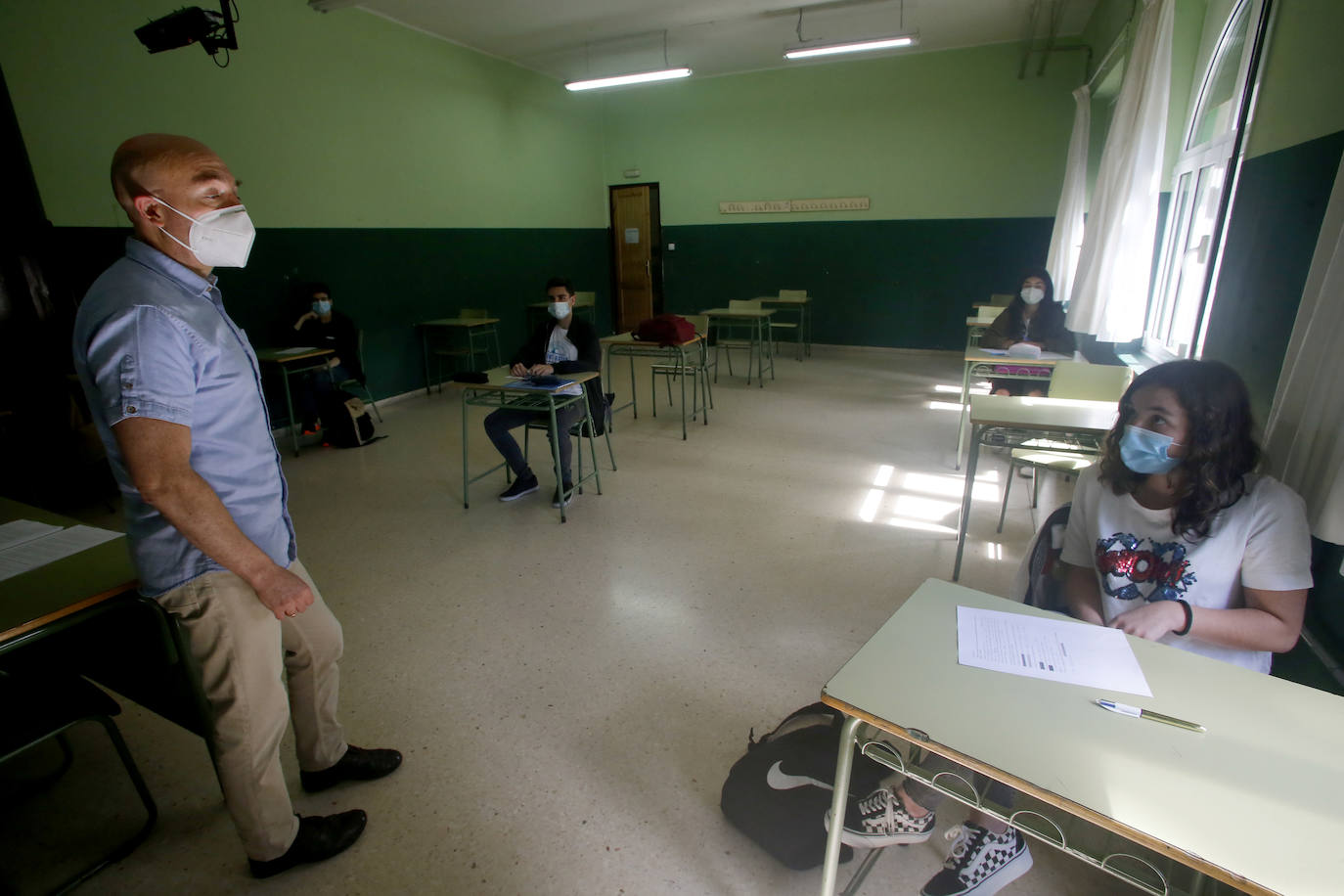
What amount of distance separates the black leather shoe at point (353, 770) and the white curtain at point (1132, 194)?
4094 millimetres

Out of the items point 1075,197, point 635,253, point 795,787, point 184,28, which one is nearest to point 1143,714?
point 795,787

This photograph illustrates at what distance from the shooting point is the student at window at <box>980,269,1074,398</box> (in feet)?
14.9

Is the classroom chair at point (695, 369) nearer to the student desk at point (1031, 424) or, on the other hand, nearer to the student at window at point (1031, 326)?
the student at window at point (1031, 326)

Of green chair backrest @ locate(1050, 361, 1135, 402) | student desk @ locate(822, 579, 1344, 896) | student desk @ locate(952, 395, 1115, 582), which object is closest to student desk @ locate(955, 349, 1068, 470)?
green chair backrest @ locate(1050, 361, 1135, 402)

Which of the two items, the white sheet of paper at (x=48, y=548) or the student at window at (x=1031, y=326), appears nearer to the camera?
the white sheet of paper at (x=48, y=548)

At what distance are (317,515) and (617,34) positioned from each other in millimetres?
5893

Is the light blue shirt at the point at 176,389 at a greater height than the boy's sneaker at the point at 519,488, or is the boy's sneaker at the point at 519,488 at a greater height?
the light blue shirt at the point at 176,389

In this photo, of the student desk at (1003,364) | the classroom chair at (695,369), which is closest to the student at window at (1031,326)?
the student desk at (1003,364)

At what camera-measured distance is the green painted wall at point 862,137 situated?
280 inches

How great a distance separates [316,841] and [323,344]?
4.45 metres

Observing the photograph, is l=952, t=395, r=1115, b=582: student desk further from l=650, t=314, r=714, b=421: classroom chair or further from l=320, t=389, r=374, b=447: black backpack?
l=320, t=389, r=374, b=447: black backpack

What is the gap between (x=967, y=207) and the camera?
7.52 m

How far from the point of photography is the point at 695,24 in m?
6.49

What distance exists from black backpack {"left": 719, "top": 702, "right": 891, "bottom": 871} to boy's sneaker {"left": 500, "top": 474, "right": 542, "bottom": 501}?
96.7 inches
